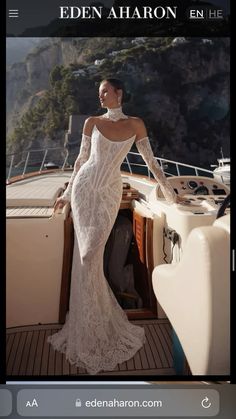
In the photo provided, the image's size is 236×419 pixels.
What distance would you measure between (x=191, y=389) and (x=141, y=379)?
0.42 feet

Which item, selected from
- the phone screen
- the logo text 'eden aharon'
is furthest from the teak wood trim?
the logo text 'eden aharon'

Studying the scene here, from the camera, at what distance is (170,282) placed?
934 mm

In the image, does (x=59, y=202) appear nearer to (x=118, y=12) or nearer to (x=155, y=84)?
(x=155, y=84)

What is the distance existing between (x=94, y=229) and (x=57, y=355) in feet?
1.50

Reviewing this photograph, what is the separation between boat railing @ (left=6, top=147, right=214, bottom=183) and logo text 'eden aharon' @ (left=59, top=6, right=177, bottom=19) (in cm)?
39

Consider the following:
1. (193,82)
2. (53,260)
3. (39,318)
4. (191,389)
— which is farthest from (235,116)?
(39,318)

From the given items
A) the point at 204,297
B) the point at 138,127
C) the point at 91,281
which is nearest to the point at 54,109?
the point at 138,127

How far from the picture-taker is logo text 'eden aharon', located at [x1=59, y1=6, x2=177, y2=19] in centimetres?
94

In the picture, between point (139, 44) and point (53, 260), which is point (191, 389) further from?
point (139, 44)

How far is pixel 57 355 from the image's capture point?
1.24 meters

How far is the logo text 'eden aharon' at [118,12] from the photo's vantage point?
3.07 feet

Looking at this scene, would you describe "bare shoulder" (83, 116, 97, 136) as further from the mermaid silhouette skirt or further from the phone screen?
the mermaid silhouette skirt

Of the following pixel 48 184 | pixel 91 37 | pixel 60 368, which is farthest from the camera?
pixel 48 184
